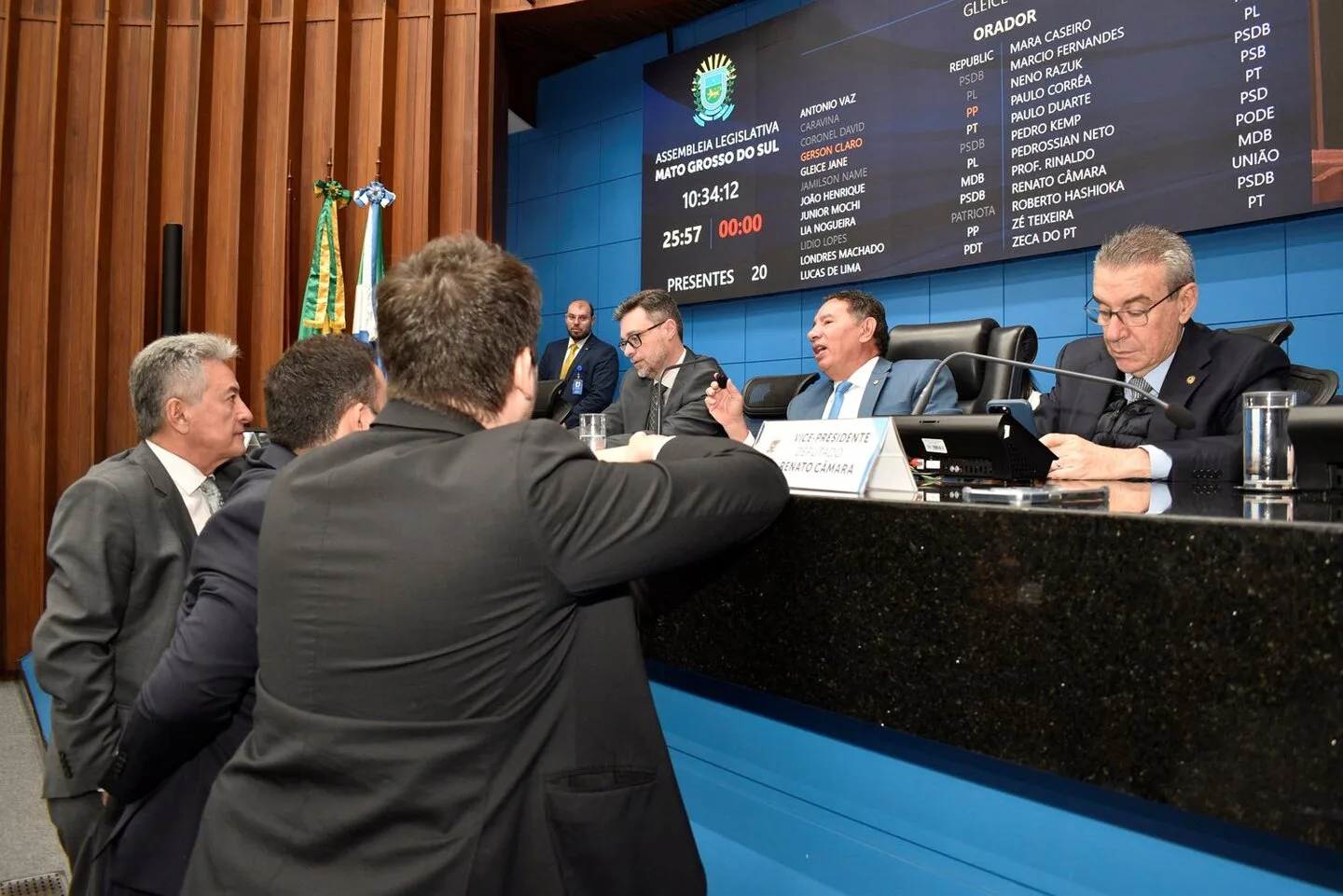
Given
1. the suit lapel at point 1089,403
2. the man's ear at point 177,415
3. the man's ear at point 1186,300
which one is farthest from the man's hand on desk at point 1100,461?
the man's ear at point 177,415

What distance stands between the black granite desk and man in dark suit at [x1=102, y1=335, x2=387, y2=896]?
0.66 m

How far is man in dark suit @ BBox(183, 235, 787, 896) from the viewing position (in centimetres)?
83

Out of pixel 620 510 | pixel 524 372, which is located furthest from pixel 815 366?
pixel 620 510

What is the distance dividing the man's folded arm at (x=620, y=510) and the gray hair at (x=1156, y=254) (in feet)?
5.14

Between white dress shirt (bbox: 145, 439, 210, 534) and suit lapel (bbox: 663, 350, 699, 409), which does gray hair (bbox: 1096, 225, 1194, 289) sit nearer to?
suit lapel (bbox: 663, 350, 699, 409)

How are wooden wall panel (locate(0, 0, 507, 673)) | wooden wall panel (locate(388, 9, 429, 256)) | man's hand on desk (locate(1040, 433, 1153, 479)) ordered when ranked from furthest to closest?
wooden wall panel (locate(388, 9, 429, 256)) → wooden wall panel (locate(0, 0, 507, 673)) → man's hand on desk (locate(1040, 433, 1153, 479))

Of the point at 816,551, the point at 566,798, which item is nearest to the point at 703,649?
the point at 816,551

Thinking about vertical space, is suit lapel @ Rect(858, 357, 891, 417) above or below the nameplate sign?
above

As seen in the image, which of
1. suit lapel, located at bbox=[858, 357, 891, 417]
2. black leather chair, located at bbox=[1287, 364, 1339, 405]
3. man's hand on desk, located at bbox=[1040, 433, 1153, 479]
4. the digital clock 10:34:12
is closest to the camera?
man's hand on desk, located at bbox=[1040, 433, 1153, 479]

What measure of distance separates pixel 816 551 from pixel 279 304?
166 inches

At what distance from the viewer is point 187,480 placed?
181cm

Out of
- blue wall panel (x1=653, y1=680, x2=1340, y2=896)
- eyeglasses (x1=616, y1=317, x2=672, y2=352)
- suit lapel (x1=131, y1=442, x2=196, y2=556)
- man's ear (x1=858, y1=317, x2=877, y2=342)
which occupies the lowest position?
blue wall panel (x1=653, y1=680, x2=1340, y2=896)

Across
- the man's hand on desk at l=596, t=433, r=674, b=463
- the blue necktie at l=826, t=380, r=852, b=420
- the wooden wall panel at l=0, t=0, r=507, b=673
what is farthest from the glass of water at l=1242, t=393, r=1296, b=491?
the wooden wall panel at l=0, t=0, r=507, b=673

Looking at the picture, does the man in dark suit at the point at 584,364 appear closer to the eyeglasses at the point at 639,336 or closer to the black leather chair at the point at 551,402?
the black leather chair at the point at 551,402
